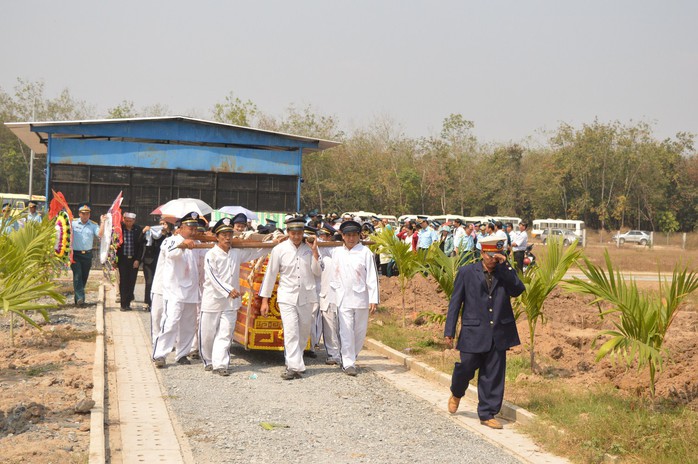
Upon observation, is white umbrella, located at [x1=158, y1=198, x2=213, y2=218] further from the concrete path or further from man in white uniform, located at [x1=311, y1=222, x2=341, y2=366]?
man in white uniform, located at [x1=311, y1=222, x2=341, y2=366]

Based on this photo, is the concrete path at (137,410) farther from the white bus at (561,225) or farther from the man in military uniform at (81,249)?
the white bus at (561,225)

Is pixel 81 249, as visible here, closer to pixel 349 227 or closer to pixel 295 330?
pixel 349 227

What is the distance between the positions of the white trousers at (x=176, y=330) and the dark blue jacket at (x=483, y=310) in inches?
158

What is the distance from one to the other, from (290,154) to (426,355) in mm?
17950

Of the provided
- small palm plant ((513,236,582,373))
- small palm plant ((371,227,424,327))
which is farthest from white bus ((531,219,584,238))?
small palm plant ((513,236,582,373))

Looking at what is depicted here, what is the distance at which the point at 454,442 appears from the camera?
298 inches

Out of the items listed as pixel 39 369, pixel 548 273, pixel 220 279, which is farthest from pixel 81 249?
pixel 548 273

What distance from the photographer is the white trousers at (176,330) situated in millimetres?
10984

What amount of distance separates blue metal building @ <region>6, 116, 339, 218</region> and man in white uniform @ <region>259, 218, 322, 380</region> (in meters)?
17.5

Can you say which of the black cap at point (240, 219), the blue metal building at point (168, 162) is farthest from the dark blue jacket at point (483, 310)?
the blue metal building at point (168, 162)

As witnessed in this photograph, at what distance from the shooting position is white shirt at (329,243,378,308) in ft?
36.2

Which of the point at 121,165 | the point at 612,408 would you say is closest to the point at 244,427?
the point at 612,408

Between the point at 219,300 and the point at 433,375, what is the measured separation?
2733mm

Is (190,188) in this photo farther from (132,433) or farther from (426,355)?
(132,433)
